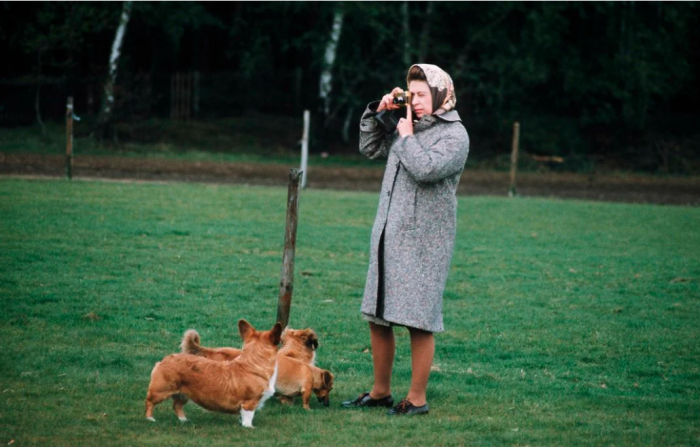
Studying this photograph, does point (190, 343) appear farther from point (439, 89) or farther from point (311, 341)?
point (439, 89)

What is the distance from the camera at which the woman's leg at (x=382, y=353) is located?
555 cm

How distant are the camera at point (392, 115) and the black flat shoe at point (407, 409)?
173 centimetres

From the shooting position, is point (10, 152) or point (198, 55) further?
point (198, 55)

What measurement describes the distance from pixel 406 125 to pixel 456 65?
1097 inches

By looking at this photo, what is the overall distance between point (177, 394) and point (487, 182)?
72.8 ft

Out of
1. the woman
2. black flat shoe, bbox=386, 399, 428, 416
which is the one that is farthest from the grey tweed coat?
black flat shoe, bbox=386, 399, 428, 416

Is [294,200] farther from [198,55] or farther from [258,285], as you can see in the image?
[198,55]

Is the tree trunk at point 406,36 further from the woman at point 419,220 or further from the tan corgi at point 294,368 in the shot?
the woman at point 419,220

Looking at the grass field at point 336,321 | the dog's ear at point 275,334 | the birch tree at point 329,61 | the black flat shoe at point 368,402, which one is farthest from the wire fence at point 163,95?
the dog's ear at point 275,334

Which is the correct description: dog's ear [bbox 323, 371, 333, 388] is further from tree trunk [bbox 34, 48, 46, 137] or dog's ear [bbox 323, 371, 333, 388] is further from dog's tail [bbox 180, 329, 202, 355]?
tree trunk [bbox 34, 48, 46, 137]

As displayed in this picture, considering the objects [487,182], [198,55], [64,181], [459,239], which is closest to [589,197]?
[487,182]

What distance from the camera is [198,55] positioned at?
41.2 m

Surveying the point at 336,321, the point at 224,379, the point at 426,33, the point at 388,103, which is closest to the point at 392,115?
the point at 388,103

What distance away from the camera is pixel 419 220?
17.4 feet
